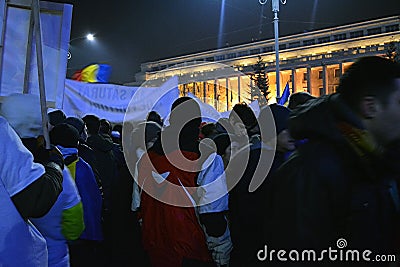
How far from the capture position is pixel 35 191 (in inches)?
78.8

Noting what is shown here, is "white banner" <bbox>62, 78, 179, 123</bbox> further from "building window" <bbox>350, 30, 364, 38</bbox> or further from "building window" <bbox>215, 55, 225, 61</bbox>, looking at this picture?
"building window" <bbox>215, 55, 225, 61</bbox>

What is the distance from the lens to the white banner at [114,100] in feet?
24.5

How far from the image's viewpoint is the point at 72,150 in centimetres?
325

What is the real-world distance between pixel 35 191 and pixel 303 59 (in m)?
65.3

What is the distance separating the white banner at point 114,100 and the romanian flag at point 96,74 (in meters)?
0.55

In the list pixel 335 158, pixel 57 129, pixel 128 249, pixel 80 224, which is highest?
pixel 57 129

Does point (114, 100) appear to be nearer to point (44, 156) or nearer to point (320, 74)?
point (44, 156)

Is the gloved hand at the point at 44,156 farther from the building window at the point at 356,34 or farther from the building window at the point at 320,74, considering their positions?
the building window at the point at 356,34

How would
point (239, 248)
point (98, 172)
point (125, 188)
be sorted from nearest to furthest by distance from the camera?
1. point (239, 248)
2. point (125, 188)
3. point (98, 172)

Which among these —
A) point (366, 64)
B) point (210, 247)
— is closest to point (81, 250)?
point (210, 247)

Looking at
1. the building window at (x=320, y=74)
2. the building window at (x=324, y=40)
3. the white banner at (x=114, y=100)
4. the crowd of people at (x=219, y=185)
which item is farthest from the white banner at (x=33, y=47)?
the building window at (x=324, y=40)

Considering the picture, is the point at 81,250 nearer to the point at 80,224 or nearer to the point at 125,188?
the point at 125,188

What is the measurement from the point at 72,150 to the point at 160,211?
2.51 ft

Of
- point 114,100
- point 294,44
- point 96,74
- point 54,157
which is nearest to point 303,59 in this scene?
point 294,44
